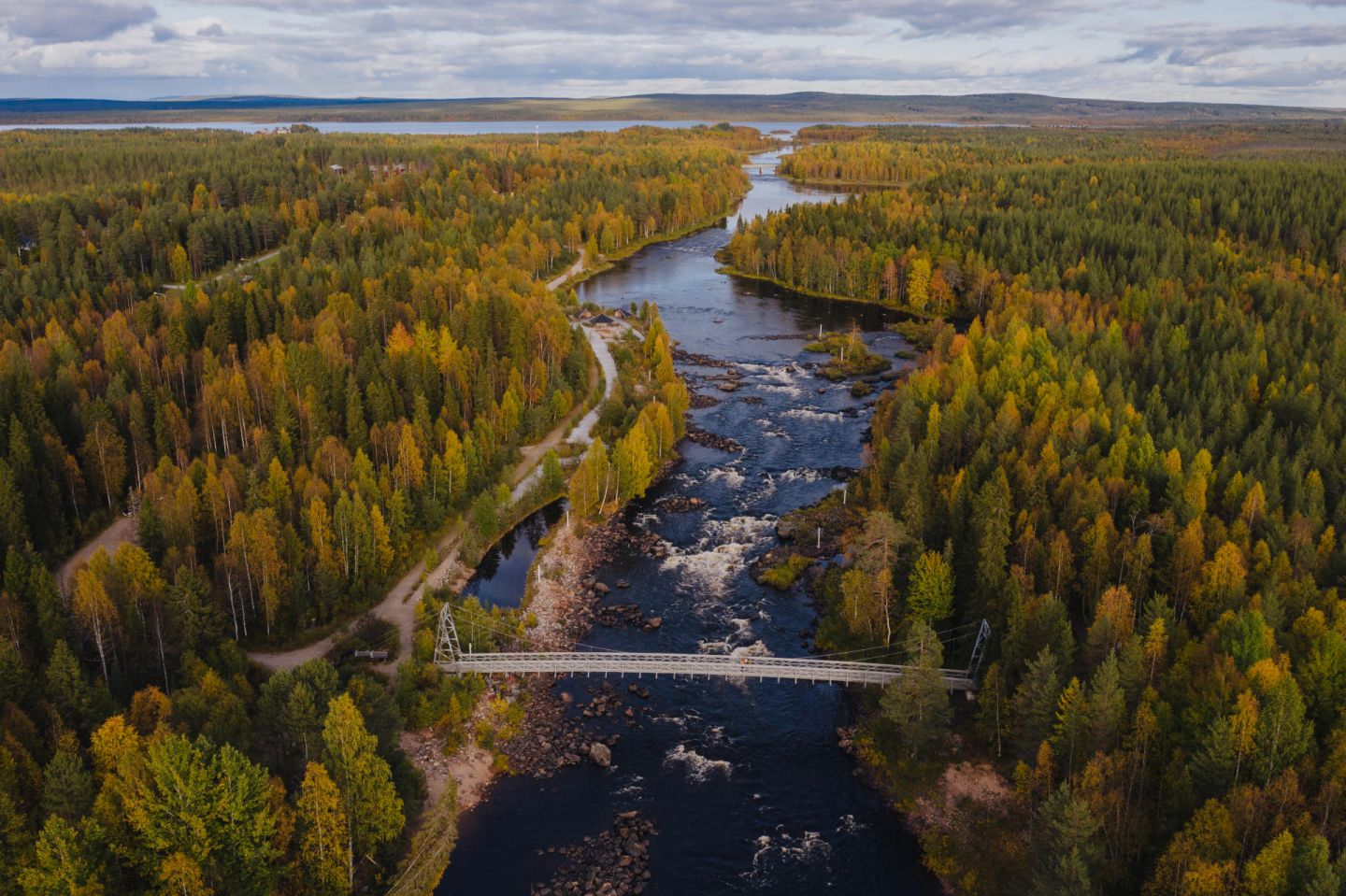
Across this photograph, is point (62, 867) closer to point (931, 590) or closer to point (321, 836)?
point (321, 836)

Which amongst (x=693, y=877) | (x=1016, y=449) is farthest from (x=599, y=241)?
(x=693, y=877)

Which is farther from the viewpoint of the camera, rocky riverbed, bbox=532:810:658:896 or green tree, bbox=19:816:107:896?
rocky riverbed, bbox=532:810:658:896

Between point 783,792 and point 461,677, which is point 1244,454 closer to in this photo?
point 783,792

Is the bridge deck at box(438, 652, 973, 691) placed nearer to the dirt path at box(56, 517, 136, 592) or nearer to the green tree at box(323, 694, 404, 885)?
the green tree at box(323, 694, 404, 885)

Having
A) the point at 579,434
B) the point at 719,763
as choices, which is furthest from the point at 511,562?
the point at 719,763

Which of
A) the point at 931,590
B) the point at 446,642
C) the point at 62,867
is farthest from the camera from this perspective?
the point at 931,590

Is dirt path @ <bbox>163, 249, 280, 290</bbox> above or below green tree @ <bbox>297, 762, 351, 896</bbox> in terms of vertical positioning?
above

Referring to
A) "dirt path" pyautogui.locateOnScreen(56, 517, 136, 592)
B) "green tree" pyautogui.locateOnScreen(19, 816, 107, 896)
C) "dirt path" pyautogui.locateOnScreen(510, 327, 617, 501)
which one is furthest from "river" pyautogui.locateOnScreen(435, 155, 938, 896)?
"dirt path" pyautogui.locateOnScreen(56, 517, 136, 592)
